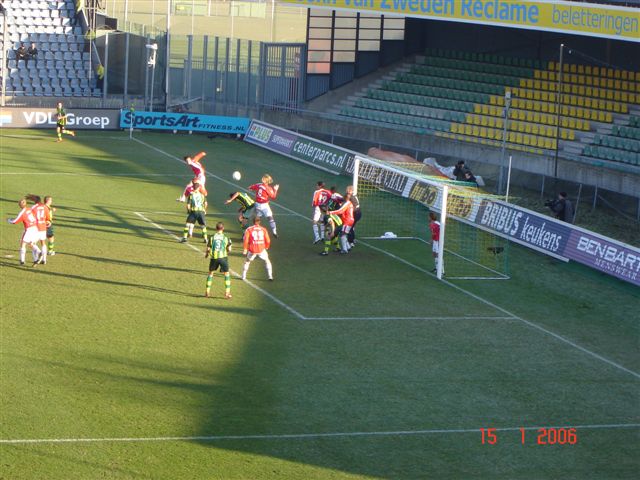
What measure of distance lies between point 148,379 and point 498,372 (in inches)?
258

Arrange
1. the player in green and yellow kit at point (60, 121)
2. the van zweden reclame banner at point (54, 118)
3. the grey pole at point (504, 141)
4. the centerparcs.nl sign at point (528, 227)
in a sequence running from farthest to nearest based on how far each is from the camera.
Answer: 1. the van zweden reclame banner at point (54, 118)
2. the player in green and yellow kit at point (60, 121)
3. the grey pole at point (504, 141)
4. the centerparcs.nl sign at point (528, 227)

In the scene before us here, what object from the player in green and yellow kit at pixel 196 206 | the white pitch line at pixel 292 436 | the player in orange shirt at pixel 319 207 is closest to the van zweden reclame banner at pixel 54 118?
the player in green and yellow kit at pixel 196 206

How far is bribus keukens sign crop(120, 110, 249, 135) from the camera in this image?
48.1 m

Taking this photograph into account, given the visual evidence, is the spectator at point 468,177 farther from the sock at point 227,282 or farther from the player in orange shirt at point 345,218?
the sock at point 227,282

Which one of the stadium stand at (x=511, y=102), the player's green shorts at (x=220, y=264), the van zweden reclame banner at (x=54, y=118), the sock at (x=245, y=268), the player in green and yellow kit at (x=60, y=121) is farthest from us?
the van zweden reclame banner at (x=54, y=118)

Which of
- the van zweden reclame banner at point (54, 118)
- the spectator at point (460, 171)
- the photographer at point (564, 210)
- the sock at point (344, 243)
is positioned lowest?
the sock at point (344, 243)

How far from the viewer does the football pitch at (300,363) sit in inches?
658

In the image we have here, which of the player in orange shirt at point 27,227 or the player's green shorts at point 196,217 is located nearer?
the player in orange shirt at point 27,227

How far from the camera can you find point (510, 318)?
25.3m

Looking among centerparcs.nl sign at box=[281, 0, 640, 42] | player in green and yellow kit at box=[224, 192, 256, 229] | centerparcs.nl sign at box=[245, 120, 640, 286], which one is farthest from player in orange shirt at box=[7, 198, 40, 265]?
centerparcs.nl sign at box=[281, 0, 640, 42]

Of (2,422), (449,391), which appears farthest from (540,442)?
(2,422)

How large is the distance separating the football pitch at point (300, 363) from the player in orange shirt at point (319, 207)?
2.04 ft

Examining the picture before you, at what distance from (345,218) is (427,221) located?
5540 millimetres

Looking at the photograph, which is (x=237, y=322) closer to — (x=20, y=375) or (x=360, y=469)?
(x=20, y=375)
